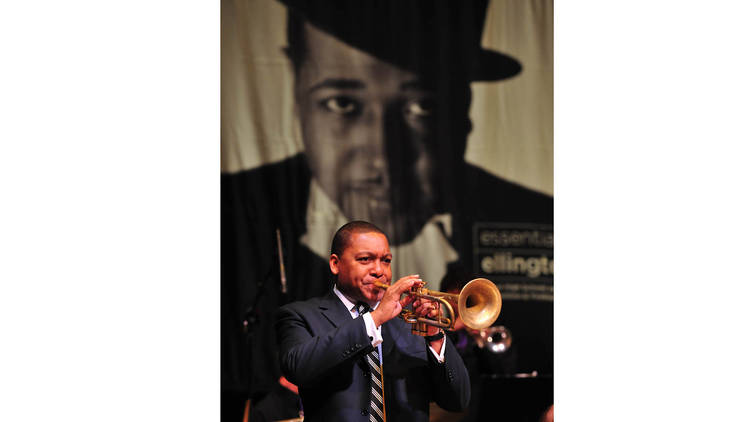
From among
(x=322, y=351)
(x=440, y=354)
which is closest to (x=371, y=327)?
(x=322, y=351)

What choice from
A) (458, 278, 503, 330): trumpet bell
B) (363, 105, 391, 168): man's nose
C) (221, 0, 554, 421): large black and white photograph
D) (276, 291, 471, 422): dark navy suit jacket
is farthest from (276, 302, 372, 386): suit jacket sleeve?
(363, 105, 391, 168): man's nose

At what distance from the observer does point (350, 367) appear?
2.53 meters

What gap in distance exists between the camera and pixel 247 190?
5.38 meters

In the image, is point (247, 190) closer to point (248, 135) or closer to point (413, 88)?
point (248, 135)

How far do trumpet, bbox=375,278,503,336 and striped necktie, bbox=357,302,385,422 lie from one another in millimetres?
197

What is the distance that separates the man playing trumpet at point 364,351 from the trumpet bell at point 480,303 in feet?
0.53

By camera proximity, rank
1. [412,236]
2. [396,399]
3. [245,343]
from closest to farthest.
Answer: [396,399], [245,343], [412,236]

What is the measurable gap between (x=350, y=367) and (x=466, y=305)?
0.57 metres

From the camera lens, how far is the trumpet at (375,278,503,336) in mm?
2617

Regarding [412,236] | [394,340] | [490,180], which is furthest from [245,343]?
[394,340]

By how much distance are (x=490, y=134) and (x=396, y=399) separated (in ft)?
11.4

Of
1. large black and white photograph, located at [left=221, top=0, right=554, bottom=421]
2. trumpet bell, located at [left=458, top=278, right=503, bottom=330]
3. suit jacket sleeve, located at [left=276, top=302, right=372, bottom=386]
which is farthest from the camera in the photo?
large black and white photograph, located at [left=221, top=0, right=554, bottom=421]

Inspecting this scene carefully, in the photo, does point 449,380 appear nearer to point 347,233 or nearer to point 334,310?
point 334,310

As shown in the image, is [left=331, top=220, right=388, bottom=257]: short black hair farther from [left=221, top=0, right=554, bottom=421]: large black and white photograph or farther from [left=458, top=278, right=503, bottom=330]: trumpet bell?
[left=221, top=0, right=554, bottom=421]: large black and white photograph
